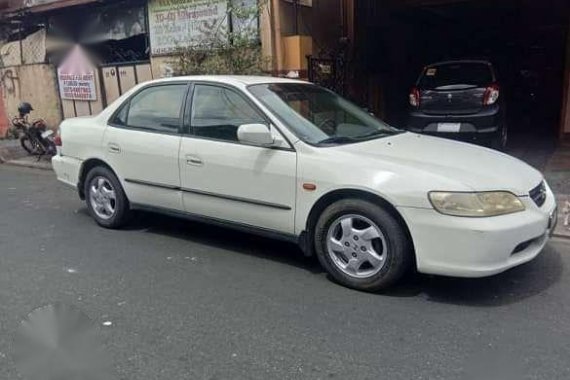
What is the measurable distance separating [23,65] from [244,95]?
10.6 meters

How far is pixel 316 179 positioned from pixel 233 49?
554cm

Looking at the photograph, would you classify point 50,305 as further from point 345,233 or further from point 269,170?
point 345,233

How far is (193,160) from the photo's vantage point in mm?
4723

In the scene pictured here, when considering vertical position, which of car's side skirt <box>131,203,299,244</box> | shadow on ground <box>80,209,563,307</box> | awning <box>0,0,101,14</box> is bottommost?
shadow on ground <box>80,209,563,307</box>

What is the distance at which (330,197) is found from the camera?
4.06 m

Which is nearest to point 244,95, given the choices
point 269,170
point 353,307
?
point 269,170

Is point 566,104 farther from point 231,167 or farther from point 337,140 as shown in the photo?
point 231,167

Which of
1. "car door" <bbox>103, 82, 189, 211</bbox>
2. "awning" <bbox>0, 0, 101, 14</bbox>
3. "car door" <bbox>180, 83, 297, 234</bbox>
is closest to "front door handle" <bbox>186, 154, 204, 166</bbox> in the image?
"car door" <bbox>180, 83, 297, 234</bbox>

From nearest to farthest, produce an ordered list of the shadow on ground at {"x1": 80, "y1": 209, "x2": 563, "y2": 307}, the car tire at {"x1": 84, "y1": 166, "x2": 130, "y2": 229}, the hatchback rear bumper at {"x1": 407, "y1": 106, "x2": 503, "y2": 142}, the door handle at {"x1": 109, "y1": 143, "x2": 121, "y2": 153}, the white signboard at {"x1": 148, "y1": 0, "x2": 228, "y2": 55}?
the shadow on ground at {"x1": 80, "y1": 209, "x2": 563, "y2": 307}, the door handle at {"x1": 109, "y1": 143, "x2": 121, "y2": 153}, the car tire at {"x1": 84, "y1": 166, "x2": 130, "y2": 229}, the hatchback rear bumper at {"x1": 407, "y1": 106, "x2": 503, "y2": 142}, the white signboard at {"x1": 148, "y1": 0, "x2": 228, "y2": 55}

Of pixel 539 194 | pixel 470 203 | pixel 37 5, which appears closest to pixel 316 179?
pixel 470 203

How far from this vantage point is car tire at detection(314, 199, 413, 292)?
149 inches

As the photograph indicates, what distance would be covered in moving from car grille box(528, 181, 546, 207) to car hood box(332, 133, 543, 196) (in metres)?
0.04

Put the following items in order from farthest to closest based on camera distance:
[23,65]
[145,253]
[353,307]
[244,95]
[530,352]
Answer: [23,65], [145,253], [244,95], [353,307], [530,352]

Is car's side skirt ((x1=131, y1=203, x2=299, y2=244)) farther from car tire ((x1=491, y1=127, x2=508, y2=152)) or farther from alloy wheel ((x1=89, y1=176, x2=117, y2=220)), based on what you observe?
car tire ((x1=491, y1=127, x2=508, y2=152))
